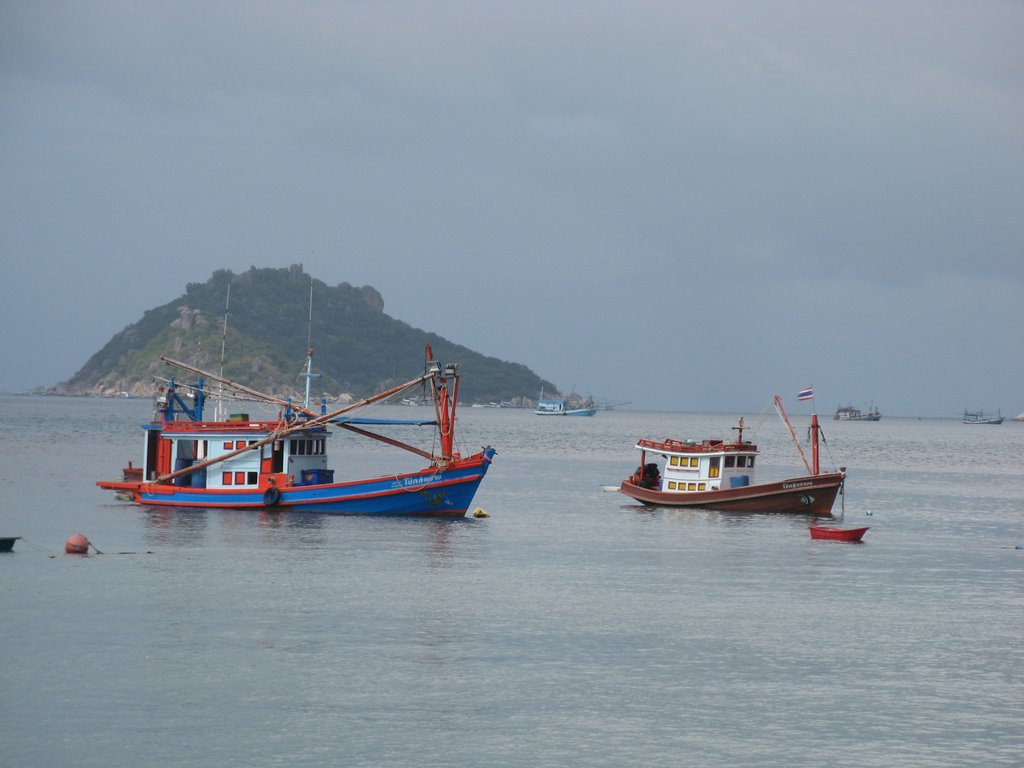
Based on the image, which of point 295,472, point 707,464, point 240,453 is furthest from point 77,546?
point 707,464

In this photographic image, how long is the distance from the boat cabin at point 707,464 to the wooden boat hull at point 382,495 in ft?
49.7

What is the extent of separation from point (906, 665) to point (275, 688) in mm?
17163

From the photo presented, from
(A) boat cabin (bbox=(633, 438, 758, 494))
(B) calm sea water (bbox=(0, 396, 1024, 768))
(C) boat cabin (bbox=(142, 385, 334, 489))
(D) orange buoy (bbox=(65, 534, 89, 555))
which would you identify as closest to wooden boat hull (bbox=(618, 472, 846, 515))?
(A) boat cabin (bbox=(633, 438, 758, 494))

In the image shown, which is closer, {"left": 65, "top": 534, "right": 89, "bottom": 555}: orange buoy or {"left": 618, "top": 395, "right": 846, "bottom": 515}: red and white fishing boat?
{"left": 65, "top": 534, "right": 89, "bottom": 555}: orange buoy

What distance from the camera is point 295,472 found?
2751 inches

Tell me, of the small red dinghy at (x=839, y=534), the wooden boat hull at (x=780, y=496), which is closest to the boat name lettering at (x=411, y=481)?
the wooden boat hull at (x=780, y=496)

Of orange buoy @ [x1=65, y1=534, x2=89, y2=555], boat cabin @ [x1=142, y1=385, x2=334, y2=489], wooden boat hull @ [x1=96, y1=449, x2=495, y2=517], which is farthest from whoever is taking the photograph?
boat cabin @ [x1=142, y1=385, x2=334, y2=489]

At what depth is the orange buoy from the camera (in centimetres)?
5397

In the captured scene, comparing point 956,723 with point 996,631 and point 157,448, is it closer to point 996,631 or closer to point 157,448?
point 996,631

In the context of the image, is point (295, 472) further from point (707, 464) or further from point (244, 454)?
point (707, 464)

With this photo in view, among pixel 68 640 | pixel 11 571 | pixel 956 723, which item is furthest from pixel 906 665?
pixel 11 571

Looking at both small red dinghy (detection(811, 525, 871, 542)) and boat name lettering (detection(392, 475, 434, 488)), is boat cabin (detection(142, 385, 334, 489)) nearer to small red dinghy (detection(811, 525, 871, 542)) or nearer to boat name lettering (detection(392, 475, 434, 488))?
boat name lettering (detection(392, 475, 434, 488))

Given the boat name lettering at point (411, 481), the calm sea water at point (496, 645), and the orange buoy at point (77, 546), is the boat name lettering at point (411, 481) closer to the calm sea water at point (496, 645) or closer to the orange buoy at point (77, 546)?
the calm sea water at point (496, 645)

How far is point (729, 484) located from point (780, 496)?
11.3 feet
